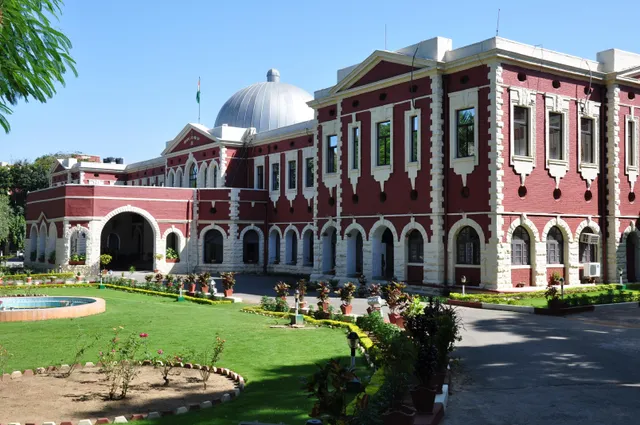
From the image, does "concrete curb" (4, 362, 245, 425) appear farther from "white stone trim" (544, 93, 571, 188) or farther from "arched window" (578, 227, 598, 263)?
"arched window" (578, 227, 598, 263)

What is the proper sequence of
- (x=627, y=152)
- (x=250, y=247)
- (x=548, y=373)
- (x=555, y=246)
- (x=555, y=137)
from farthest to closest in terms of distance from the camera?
1. (x=250, y=247)
2. (x=627, y=152)
3. (x=555, y=137)
4. (x=555, y=246)
5. (x=548, y=373)

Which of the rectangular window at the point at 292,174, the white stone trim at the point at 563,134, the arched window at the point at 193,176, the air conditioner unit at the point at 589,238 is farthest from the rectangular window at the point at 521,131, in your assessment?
the arched window at the point at 193,176

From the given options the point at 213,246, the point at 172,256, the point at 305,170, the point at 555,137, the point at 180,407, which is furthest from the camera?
the point at 213,246

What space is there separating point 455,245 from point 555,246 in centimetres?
403

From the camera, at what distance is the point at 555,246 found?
25719 mm

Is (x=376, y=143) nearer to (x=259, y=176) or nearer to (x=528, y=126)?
(x=528, y=126)

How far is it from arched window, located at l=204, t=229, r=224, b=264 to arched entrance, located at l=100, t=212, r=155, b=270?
22.3ft

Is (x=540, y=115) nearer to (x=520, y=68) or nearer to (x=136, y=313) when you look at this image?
(x=520, y=68)

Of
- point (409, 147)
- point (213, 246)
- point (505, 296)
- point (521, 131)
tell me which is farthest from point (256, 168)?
point (505, 296)

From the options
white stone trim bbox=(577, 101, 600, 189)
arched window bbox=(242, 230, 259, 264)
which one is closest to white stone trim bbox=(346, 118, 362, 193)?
white stone trim bbox=(577, 101, 600, 189)

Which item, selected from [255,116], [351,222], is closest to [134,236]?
[255,116]

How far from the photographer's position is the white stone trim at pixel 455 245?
24094 mm

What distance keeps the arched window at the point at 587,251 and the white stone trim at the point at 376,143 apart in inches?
333

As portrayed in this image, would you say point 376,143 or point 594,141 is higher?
point 376,143
